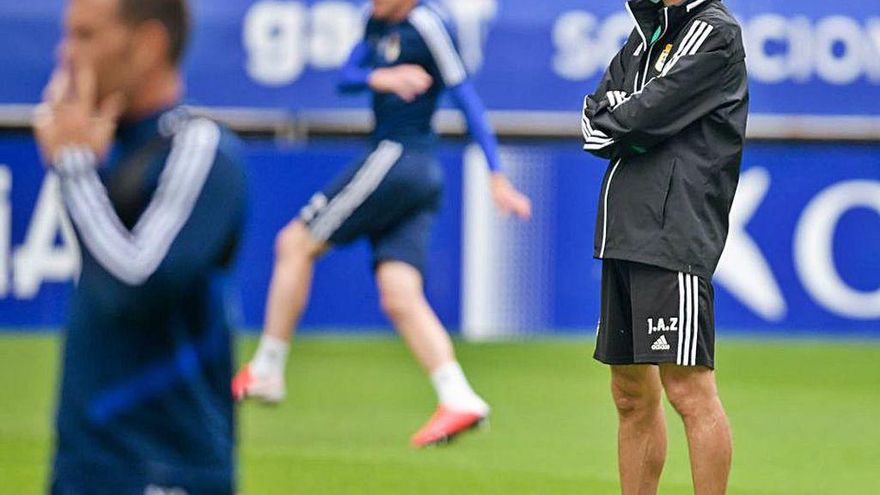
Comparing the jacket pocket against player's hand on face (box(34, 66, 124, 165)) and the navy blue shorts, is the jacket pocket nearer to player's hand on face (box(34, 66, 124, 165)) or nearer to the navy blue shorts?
player's hand on face (box(34, 66, 124, 165))

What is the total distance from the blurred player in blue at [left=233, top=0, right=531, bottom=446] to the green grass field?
464 millimetres

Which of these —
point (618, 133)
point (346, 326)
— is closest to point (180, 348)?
point (618, 133)

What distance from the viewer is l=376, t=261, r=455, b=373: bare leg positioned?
323 inches

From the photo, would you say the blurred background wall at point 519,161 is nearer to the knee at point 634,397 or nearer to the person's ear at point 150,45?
the knee at point 634,397

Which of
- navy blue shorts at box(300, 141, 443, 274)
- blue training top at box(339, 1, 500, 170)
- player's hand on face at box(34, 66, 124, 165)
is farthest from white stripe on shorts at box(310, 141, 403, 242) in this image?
player's hand on face at box(34, 66, 124, 165)

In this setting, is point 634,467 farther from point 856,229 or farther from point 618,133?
point 856,229

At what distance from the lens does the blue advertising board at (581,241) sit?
1360cm

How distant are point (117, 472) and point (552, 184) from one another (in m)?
10.4

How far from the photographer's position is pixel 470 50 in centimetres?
1465

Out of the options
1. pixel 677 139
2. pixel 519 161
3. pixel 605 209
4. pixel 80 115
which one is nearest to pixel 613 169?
pixel 605 209

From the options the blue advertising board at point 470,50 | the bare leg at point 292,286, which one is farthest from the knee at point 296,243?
the blue advertising board at point 470,50

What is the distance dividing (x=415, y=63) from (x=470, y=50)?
614cm

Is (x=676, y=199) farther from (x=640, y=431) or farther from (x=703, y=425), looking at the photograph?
(x=640, y=431)

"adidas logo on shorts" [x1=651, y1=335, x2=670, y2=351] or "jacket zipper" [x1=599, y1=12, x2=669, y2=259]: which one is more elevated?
"jacket zipper" [x1=599, y1=12, x2=669, y2=259]
